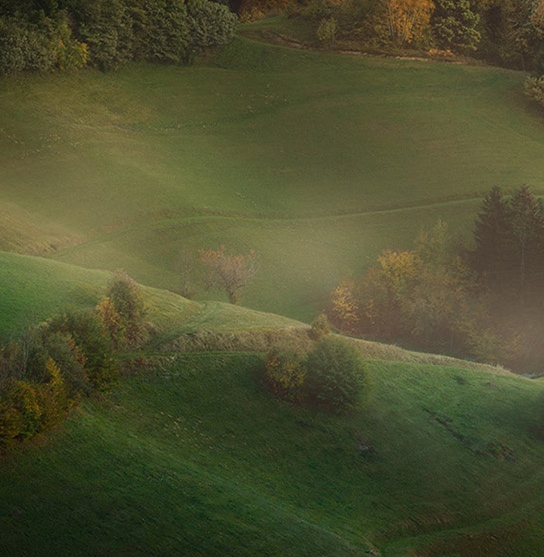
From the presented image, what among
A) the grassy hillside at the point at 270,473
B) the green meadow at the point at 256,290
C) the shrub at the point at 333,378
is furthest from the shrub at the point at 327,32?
the shrub at the point at 333,378

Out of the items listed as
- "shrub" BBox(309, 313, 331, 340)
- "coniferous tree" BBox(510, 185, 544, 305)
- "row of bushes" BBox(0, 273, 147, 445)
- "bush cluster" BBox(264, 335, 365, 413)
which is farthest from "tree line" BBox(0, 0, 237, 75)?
"bush cluster" BBox(264, 335, 365, 413)

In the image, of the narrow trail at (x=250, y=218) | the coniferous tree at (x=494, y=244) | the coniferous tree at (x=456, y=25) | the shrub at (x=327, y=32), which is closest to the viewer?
the narrow trail at (x=250, y=218)

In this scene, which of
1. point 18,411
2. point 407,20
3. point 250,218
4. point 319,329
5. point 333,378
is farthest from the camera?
point 407,20

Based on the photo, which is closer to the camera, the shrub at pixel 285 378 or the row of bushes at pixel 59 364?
the row of bushes at pixel 59 364

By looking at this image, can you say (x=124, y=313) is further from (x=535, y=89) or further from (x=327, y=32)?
(x=327, y=32)

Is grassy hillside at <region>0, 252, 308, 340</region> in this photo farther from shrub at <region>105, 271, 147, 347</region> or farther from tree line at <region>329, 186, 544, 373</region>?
tree line at <region>329, 186, 544, 373</region>

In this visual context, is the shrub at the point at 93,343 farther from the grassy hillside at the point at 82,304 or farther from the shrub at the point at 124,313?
the grassy hillside at the point at 82,304

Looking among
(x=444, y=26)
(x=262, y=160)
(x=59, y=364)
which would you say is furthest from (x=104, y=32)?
(x=59, y=364)
